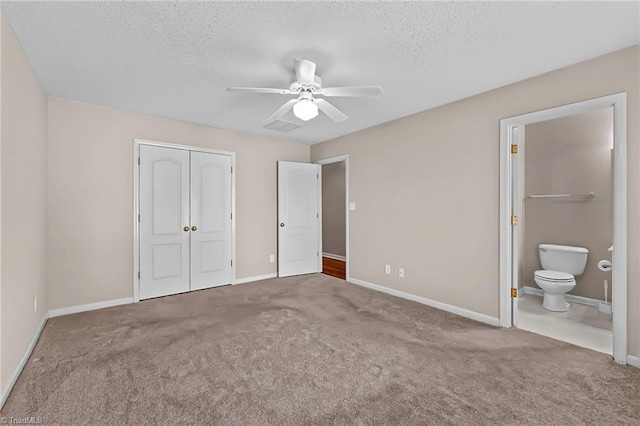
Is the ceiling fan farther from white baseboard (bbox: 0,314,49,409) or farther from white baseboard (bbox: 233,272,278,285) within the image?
white baseboard (bbox: 233,272,278,285)

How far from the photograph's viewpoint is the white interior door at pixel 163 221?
3893 millimetres

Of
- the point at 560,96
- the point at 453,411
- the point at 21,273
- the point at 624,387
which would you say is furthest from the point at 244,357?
the point at 560,96

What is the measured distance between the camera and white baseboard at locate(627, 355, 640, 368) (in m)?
2.23

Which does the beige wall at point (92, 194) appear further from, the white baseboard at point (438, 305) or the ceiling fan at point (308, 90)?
the white baseboard at point (438, 305)

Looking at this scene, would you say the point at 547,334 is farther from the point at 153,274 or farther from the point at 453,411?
the point at 153,274

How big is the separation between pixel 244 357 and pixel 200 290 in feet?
7.28

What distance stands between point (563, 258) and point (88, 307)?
5873 millimetres

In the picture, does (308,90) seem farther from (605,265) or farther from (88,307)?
(605,265)

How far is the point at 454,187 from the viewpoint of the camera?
3.43m

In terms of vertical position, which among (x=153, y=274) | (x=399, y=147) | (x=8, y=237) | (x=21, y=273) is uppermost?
(x=399, y=147)

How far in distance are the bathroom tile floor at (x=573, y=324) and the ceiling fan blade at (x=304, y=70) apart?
3.15 metres

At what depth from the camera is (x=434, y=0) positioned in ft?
5.76

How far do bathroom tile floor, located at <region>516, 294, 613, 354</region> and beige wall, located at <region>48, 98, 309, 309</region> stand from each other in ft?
15.3

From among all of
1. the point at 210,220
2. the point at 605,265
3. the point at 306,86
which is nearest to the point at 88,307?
the point at 210,220
